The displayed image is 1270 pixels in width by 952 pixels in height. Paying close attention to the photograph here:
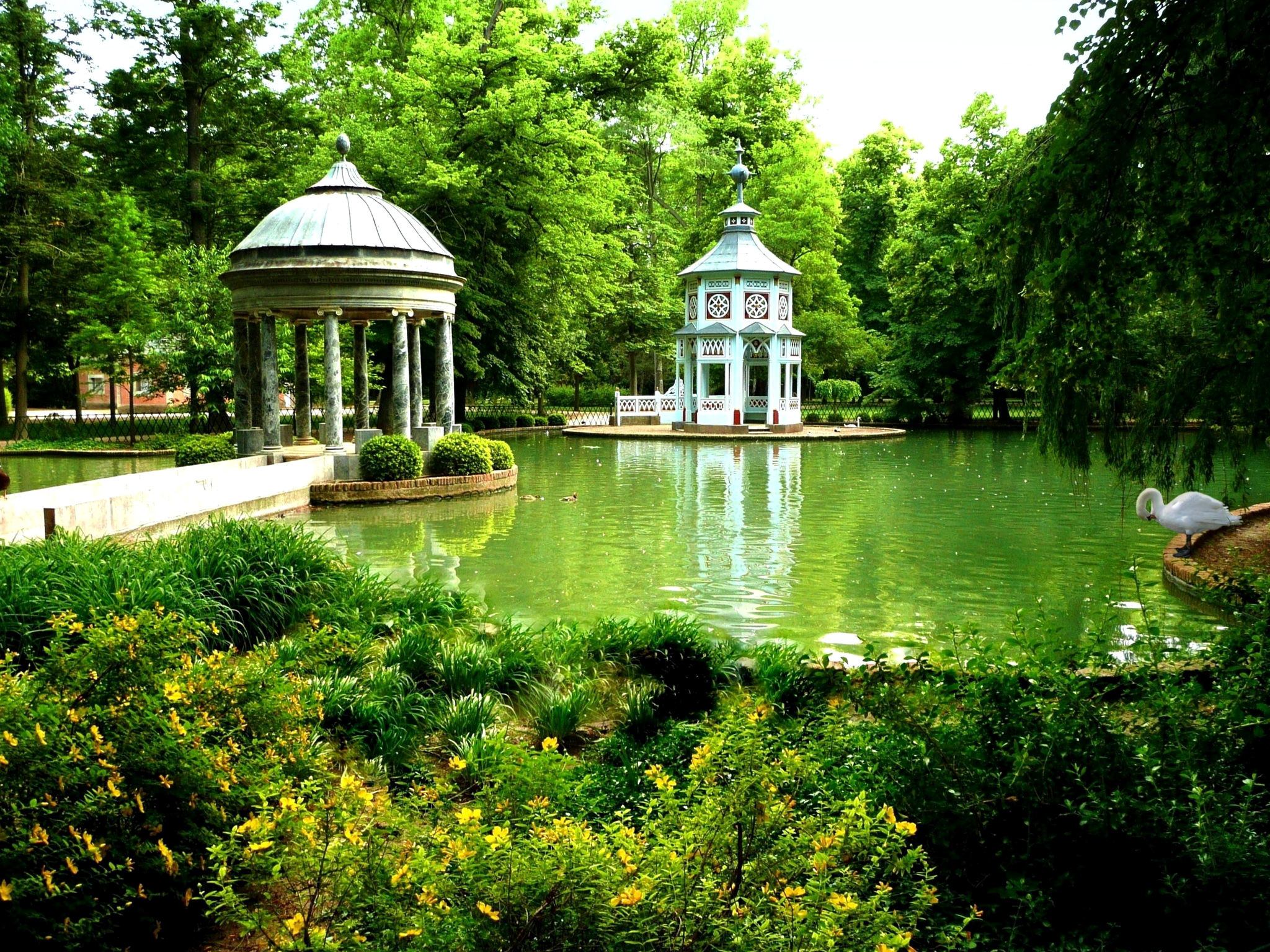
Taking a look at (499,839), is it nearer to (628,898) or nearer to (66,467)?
(628,898)

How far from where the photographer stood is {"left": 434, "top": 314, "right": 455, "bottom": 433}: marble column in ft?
71.3

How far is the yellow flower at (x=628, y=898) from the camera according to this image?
267cm

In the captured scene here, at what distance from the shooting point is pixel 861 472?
23047 mm

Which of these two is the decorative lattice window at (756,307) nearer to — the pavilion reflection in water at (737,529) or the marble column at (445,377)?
the pavilion reflection in water at (737,529)

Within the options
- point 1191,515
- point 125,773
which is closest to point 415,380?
point 1191,515

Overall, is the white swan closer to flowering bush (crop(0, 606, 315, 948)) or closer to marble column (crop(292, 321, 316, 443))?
flowering bush (crop(0, 606, 315, 948))

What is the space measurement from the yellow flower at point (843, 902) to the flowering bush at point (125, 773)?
189cm

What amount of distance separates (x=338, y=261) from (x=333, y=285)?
45 centimetres

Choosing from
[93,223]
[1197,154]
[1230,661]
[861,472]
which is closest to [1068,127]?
[1197,154]

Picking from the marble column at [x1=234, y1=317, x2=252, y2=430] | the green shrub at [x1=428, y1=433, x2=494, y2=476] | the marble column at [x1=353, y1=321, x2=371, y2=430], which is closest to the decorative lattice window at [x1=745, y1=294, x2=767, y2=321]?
the marble column at [x1=353, y1=321, x2=371, y2=430]

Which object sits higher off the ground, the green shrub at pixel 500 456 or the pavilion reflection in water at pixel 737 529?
the green shrub at pixel 500 456

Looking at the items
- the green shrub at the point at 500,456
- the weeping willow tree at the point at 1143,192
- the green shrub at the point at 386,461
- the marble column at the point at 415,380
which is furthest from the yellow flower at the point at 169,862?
the marble column at the point at 415,380

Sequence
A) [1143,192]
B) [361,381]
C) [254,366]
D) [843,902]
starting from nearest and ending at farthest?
[843,902] → [1143,192] → [254,366] → [361,381]

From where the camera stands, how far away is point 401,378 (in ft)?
67.7
